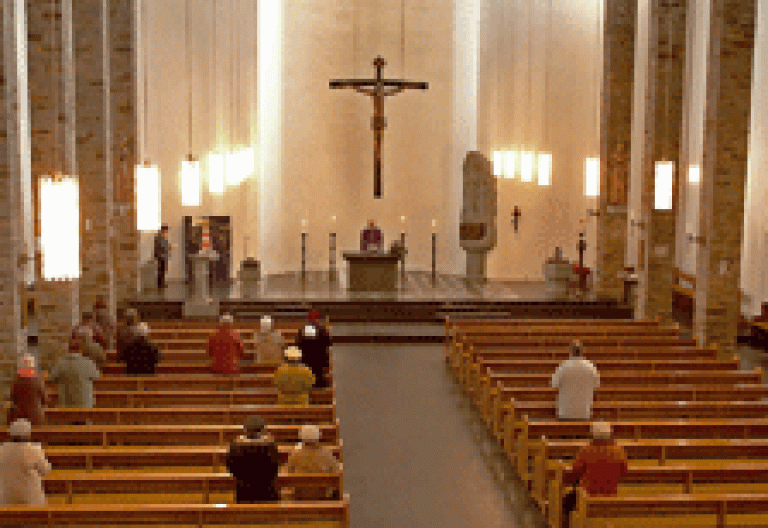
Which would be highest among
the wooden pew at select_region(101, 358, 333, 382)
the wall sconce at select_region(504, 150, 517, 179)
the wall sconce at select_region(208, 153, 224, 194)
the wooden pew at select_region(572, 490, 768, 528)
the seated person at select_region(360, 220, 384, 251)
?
the wall sconce at select_region(504, 150, 517, 179)

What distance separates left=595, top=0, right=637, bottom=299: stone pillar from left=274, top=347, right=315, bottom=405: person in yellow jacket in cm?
1111

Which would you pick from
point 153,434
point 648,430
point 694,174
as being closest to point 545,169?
point 694,174

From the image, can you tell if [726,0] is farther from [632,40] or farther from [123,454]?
[123,454]

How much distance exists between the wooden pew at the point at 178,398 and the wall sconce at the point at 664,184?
7.64 metres

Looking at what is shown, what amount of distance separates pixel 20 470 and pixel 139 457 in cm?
155

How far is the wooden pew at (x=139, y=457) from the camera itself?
27.1 feet

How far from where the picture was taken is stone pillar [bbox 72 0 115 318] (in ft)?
52.1

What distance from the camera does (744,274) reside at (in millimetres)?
18203

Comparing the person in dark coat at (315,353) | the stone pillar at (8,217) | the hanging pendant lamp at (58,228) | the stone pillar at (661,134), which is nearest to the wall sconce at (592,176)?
the stone pillar at (661,134)

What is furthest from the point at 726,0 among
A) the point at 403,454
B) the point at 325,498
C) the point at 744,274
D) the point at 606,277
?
the point at 325,498

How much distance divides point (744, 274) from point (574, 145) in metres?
6.00

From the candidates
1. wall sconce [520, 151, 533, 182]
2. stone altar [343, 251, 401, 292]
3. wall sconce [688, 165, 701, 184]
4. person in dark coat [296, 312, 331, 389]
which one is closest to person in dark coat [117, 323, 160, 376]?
person in dark coat [296, 312, 331, 389]

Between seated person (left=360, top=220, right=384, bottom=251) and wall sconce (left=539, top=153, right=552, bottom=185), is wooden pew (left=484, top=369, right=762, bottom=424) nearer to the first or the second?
wall sconce (left=539, top=153, right=552, bottom=185)

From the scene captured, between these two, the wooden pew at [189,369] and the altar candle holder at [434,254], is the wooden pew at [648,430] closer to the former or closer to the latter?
the wooden pew at [189,369]
